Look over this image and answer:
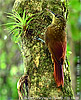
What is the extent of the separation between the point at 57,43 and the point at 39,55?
22cm

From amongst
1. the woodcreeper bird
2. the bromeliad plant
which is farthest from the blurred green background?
the woodcreeper bird

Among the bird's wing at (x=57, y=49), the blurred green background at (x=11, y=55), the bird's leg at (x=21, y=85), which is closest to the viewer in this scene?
the bird's wing at (x=57, y=49)

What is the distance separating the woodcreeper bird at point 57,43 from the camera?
4.82 ft

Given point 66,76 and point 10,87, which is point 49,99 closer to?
point 66,76

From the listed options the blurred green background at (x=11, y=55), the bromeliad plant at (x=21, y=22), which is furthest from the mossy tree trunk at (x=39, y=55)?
the blurred green background at (x=11, y=55)

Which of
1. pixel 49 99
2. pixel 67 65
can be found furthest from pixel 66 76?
pixel 49 99

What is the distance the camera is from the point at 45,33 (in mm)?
1524

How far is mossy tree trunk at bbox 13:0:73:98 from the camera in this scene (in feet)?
5.00

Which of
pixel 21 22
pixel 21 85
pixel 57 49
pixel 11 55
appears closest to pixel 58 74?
pixel 57 49

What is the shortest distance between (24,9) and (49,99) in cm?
85

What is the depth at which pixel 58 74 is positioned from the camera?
4.86 ft

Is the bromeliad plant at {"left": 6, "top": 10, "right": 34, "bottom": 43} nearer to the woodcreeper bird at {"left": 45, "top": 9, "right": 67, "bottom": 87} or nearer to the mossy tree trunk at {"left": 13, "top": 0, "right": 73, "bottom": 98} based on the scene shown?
the mossy tree trunk at {"left": 13, "top": 0, "right": 73, "bottom": 98}

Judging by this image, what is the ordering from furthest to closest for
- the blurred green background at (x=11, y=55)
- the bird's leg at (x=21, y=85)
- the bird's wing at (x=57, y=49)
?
the blurred green background at (x=11, y=55) < the bird's leg at (x=21, y=85) < the bird's wing at (x=57, y=49)

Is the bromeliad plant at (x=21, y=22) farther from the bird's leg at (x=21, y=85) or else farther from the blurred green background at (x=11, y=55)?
the blurred green background at (x=11, y=55)
